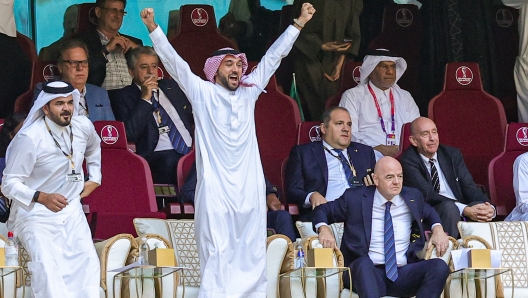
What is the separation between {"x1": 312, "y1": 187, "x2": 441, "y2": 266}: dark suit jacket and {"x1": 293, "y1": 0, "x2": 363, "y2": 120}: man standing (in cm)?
275

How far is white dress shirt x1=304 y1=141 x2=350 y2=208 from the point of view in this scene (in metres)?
8.91

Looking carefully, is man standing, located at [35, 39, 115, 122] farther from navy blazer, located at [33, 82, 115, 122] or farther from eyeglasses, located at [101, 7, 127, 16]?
eyeglasses, located at [101, 7, 127, 16]

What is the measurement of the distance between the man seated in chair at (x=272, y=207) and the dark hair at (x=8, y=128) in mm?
1144

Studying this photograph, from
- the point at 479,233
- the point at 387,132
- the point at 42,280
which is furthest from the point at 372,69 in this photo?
the point at 42,280

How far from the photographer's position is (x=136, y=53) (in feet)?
31.3

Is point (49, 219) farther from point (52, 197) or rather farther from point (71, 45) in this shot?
point (71, 45)

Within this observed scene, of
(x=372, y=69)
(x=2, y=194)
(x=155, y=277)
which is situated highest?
(x=372, y=69)

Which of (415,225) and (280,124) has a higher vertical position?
(280,124)

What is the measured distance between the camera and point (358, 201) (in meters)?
7.89

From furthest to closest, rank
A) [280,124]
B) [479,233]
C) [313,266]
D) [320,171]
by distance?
1. [280,124]
2. [320,171]
3. [479,233]
4. [313,266]

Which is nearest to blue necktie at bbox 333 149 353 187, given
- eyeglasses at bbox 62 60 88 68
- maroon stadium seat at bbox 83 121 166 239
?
maroon stadium seat at bbox 83 121 166 239

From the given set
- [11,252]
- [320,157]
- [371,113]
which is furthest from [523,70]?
[11,252]

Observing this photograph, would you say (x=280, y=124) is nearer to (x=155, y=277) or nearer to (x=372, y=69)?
(x=372, y=69)

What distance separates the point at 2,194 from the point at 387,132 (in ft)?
10.00
